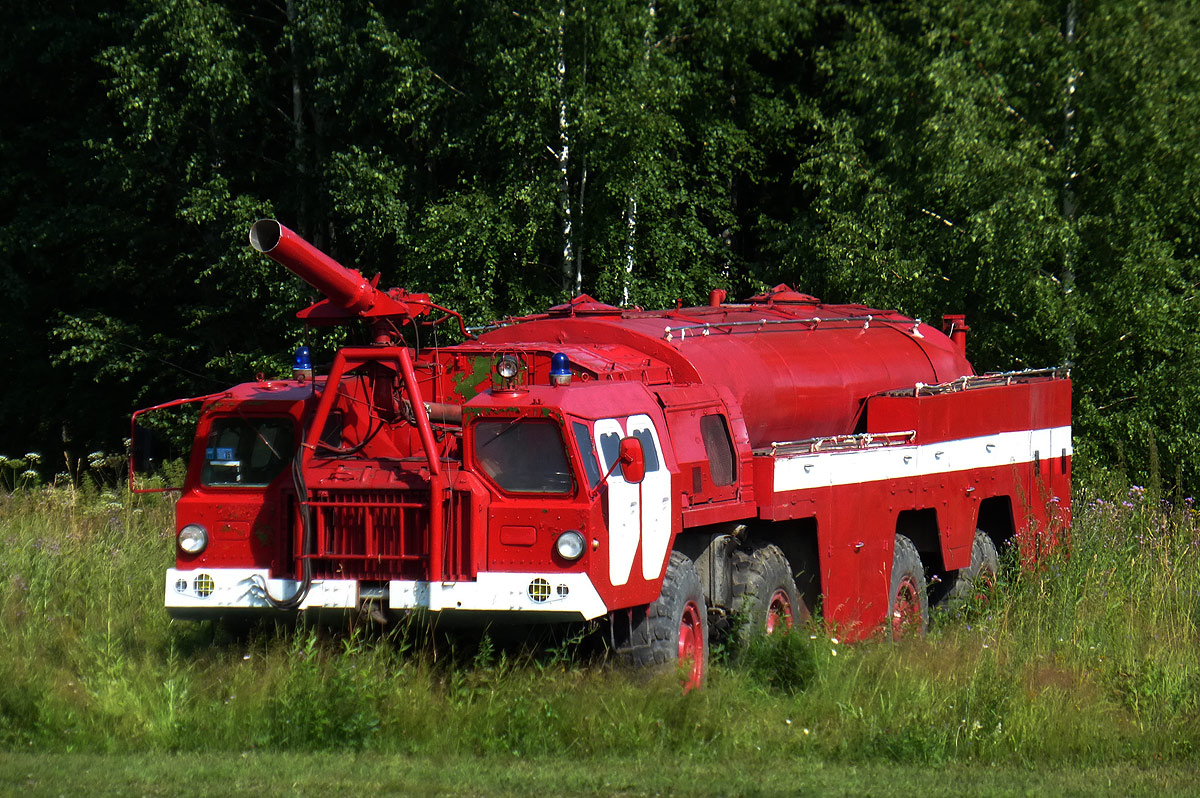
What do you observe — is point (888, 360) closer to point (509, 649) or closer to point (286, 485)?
point (509, 649)

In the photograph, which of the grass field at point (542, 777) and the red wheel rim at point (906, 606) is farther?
the red wheel rim at point (906, 606)

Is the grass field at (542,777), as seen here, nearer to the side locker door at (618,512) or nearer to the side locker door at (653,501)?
the side locker door at (618,512)

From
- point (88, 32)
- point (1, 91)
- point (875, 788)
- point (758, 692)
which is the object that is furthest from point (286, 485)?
point (1, 91)

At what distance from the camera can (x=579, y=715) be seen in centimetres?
905

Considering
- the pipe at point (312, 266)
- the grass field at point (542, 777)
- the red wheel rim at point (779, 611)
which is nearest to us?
the grass field at point (542, 777)

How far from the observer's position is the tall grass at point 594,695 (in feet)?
29.4

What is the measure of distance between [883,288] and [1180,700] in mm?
11222

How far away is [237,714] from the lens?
930 cm

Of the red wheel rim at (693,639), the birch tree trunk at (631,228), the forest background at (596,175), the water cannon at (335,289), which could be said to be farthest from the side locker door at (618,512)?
the birch tree trunk at (631,228)

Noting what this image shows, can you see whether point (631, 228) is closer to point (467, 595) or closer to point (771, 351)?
point (771, 351)

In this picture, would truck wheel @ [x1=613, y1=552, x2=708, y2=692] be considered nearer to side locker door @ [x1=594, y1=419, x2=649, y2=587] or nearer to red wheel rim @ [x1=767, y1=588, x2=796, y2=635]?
side locker door @ [x1=594, y1=419, x2=649, y2=587]

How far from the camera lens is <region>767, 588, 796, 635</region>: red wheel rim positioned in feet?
37.7

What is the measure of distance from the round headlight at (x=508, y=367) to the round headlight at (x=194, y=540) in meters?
2.29

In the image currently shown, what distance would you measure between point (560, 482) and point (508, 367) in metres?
1.04
